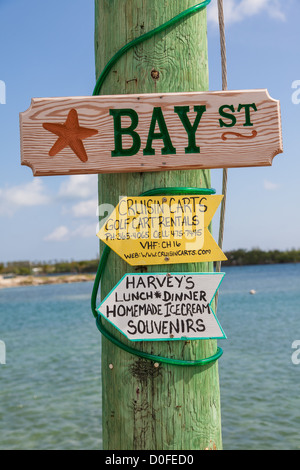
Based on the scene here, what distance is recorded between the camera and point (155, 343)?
1910 mm

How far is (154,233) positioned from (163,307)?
319 millimetres

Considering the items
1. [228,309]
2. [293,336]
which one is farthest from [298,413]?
[228,309]

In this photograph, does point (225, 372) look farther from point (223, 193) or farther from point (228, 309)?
point (228, 309)

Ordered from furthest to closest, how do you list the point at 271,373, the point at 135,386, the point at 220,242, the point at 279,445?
the point at 271,373 → the point at 279,445 → the point at 220,242 → the point at 135,386

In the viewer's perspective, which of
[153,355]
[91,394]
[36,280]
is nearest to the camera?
[153,355]

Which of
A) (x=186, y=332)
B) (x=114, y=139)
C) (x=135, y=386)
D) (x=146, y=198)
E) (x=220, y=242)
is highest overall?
Answer: (x=114, y=139)

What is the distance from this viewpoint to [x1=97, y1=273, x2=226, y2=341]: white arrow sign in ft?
6.27

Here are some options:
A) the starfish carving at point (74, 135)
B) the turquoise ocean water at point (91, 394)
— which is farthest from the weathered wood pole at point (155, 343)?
the turquoise ocean water at point (91, 394)

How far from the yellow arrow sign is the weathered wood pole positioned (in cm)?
5

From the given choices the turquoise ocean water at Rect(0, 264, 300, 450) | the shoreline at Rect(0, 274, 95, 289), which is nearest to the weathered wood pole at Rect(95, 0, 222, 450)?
the turquoise ocean water at Rect(0, 264, 300, 450)

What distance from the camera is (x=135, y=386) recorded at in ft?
6.24

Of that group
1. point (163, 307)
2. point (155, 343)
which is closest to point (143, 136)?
point (163, 307)

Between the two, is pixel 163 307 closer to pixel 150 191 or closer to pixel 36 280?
pixel 150 191

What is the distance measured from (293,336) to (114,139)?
16966 mm
